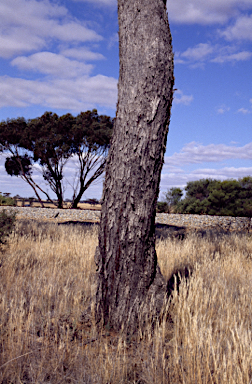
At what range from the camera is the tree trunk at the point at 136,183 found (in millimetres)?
3162

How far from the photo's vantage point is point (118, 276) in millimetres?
3227

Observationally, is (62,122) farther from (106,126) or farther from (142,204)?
(142,204)

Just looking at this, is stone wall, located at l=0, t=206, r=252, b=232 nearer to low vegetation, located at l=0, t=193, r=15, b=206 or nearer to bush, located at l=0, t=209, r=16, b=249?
low vegetation, located at l=0, t=193, r=15, b=206

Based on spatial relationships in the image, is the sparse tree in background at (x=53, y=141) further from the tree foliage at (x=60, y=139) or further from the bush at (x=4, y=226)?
the bush at (x=4, y=226)

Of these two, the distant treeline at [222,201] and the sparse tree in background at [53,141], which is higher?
the sparse tree in background at [53,141]

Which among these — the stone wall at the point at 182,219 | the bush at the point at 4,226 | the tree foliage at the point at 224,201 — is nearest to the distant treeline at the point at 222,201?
the tree foliage at the point at 224,201

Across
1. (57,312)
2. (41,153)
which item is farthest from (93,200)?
(57,312)

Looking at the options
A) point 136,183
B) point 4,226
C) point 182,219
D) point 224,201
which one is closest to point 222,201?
point 224,201

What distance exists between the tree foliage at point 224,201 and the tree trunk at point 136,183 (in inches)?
801

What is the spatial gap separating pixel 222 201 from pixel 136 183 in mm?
21698

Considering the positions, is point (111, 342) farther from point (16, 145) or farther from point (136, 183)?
point (16, 145)

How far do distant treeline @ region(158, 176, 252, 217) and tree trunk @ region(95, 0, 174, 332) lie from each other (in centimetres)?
1970

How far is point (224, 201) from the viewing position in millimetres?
23375

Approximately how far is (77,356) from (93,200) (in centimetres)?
2794
